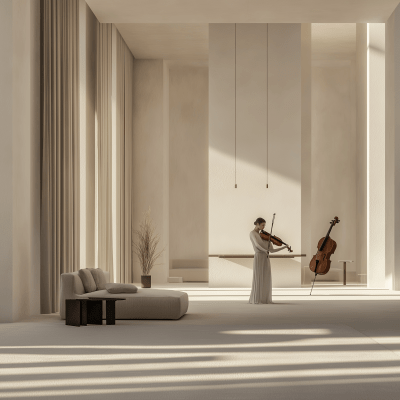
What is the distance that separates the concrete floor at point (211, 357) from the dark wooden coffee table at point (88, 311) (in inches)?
6.7

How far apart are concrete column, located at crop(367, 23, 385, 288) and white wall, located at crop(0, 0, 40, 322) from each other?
7328mm

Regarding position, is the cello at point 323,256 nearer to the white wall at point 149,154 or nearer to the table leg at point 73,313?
the white wall at point 149,154

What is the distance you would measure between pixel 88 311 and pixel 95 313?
0.31ft

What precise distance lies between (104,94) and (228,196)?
3.16 m

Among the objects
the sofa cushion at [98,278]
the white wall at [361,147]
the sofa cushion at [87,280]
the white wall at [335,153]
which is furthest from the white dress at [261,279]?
the white wall at [335,153]

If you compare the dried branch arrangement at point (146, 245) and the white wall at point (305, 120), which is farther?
the dried branch arrangement at point (146, 245)

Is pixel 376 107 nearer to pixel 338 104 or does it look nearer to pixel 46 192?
pixel 338 104

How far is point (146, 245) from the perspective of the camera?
13359 millimetres

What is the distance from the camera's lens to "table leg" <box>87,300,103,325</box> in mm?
6977

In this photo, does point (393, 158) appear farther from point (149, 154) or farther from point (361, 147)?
point (149, 154)

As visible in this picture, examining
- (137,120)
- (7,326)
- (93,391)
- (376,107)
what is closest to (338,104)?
(376,107)

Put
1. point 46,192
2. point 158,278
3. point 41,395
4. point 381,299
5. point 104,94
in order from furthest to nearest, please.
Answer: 1. point 158,278
2. point 104,94
3. point 381,299
4. point 46,192
5. point 41,395

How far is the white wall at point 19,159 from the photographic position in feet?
23.7

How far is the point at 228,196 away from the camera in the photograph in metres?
12.6
